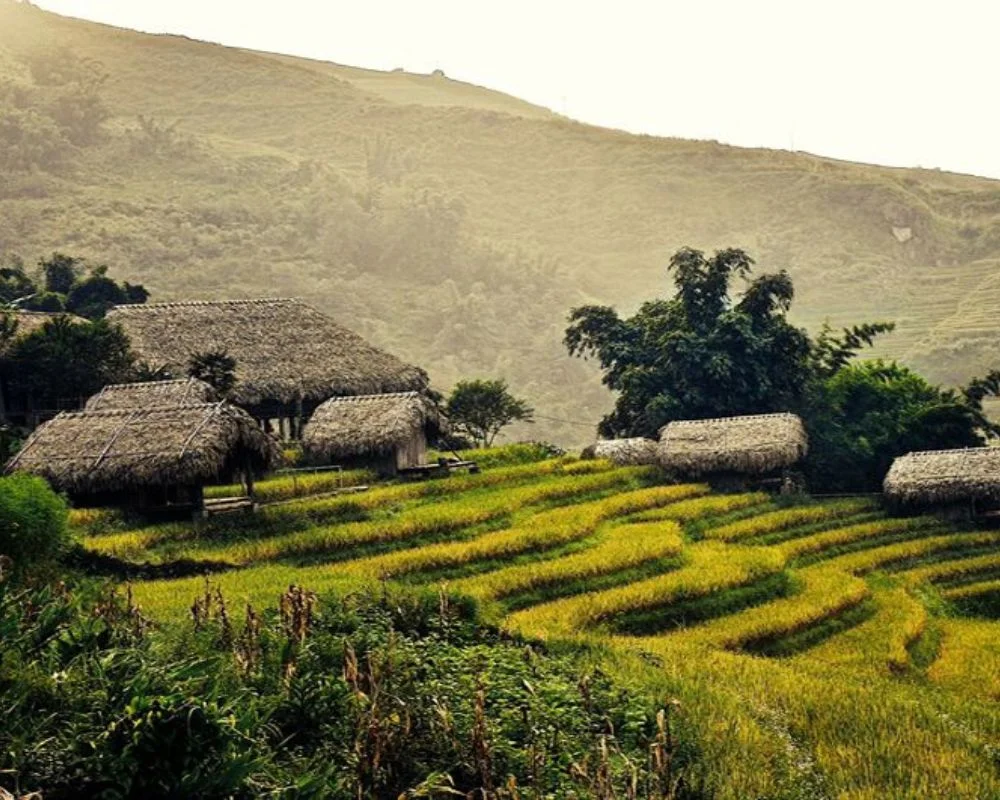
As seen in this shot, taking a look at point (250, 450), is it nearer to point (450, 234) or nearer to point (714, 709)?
point (714, 709)

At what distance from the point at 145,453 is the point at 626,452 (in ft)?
51.7

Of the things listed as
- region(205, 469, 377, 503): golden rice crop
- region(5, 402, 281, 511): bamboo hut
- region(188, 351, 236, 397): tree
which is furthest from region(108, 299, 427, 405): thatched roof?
region(5, 402, 281, 511): bamboo hut

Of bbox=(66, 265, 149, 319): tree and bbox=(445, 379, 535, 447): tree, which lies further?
bbox=(66, 265, 149, 319): tree

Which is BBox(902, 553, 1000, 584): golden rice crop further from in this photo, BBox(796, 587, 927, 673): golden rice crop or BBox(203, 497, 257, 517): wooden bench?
BBox(203, 497, 257, 517): wooden bench

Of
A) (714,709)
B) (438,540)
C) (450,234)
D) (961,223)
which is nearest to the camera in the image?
(714,709)

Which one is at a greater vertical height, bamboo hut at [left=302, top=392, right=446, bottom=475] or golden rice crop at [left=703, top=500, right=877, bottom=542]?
bamboo hut at [left=302, top=392, right=446, bottom=475]

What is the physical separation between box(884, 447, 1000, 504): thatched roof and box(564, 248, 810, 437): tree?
6.94 meters

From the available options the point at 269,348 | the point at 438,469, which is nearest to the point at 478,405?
the point at 269,348

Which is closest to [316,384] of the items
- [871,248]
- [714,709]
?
[714,709]

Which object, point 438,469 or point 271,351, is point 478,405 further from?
point 438,469

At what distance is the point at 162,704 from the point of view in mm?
7207

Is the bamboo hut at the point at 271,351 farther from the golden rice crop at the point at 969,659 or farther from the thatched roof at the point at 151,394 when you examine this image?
the golden rice crop at the point at 969,659

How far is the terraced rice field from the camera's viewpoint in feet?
36.5

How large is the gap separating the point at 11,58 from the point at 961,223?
11750 cm
